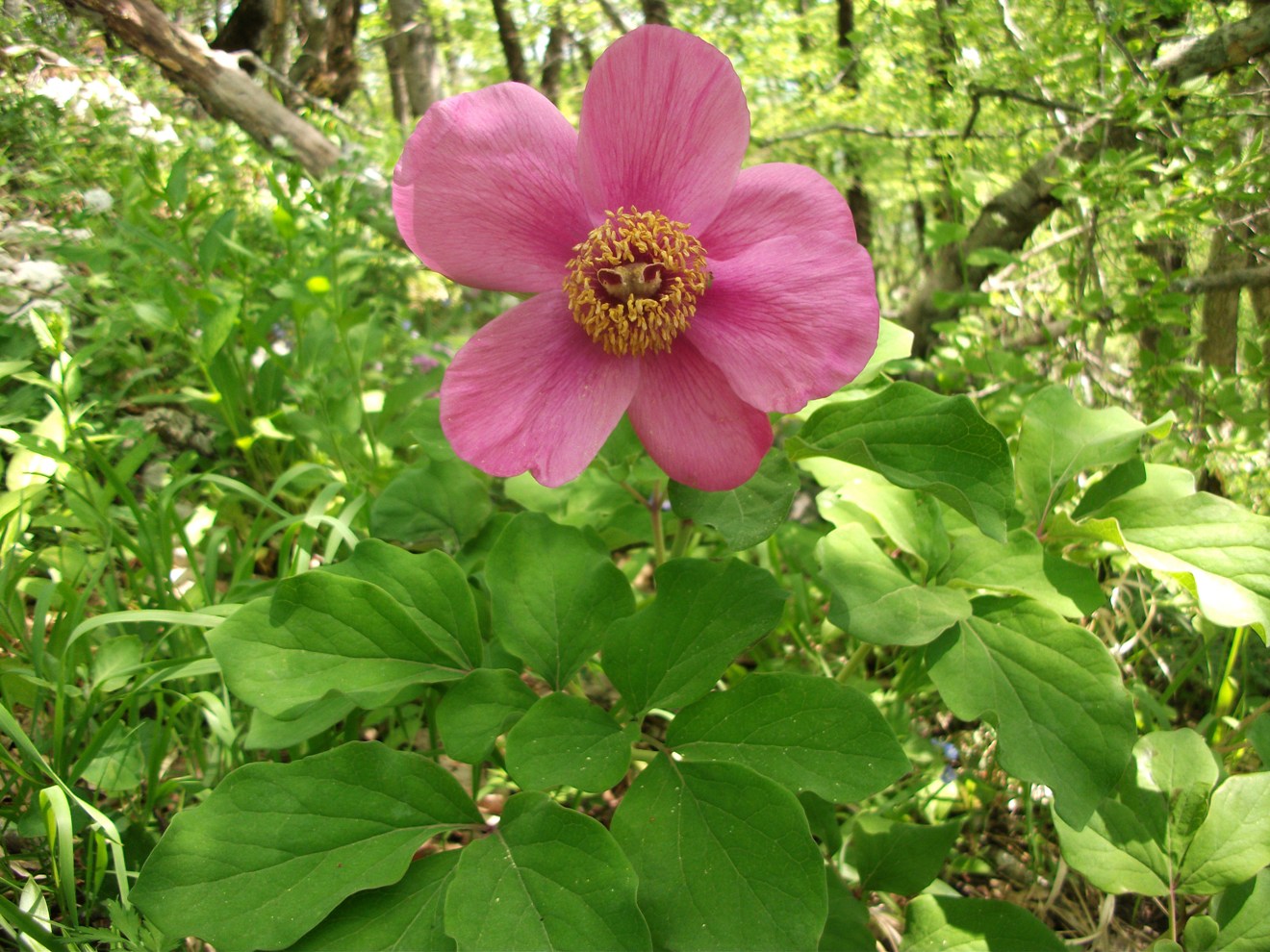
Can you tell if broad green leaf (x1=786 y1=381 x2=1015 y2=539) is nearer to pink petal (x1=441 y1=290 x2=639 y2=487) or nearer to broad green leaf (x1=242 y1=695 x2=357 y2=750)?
pink petal (x1=441 y1=290 x2=639 y2=487)

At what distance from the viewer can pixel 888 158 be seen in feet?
9.49

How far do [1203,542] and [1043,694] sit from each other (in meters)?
0.28

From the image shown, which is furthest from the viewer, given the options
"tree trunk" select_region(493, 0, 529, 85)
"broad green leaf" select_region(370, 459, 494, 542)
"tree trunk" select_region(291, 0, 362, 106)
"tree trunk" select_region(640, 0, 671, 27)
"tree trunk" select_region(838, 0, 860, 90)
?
"tree trunk" select_region(291, 0, 362, 106)

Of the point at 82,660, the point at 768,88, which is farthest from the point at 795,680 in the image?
the point at 768,88

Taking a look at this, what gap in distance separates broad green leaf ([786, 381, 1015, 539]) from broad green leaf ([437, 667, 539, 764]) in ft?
1.41

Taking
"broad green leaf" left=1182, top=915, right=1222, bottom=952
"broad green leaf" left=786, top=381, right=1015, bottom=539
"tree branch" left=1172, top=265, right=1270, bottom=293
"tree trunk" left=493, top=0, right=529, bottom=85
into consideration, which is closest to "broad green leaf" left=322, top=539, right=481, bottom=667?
"broad green leaf" left=786, top=381, right=1015, bottom=539

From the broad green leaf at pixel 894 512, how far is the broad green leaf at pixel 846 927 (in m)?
0.40

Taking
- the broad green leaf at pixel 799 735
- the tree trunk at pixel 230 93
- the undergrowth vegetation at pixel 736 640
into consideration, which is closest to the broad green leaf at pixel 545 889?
the undergrowth vegetation at pixel 736 640

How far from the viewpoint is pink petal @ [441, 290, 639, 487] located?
2.85ft

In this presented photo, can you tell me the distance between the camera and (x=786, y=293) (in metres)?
0.87

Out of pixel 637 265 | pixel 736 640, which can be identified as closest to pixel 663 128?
pixel 637 265

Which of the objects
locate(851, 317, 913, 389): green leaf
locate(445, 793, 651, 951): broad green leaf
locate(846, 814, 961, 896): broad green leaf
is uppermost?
locate(851, 317, 913, 389): green leaf

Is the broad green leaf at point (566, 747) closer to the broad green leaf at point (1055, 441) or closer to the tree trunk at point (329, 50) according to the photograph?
the broad green leaf at point (1055, 441)

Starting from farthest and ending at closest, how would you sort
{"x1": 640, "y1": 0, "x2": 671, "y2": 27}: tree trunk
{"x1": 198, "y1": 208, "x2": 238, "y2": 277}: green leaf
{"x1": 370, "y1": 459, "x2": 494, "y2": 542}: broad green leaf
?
{"x1": 640, "y1": 0, "x2": 671, "y2": 27}: tree trunk < {"x1": 198, "y1": 208, "x2": 238, "y2": 277}: green leaf < {"x1": 370, "y1": 459, "x2": 494, "y2": 542}: broad green leaf
